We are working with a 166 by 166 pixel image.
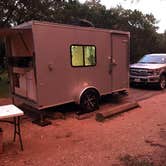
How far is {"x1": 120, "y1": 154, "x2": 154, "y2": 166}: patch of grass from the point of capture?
4636 mm

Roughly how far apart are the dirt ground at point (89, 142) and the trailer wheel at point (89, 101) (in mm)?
546

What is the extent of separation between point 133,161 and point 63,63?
150 inches

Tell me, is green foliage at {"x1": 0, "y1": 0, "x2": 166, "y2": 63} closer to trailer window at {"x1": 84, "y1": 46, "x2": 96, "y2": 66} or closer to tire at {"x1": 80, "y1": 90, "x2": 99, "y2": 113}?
trailer window at {"x1": 84, "y1": 46, "x2": 96, "y2": 66}

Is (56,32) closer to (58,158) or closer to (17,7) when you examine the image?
(58,158)

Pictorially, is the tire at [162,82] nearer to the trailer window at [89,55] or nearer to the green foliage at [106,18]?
the trailer window at [89,55]

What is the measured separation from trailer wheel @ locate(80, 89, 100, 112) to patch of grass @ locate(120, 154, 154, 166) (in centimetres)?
344

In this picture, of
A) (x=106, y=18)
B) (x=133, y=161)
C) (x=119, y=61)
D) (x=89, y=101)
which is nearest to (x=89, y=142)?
(x=133, y=161)

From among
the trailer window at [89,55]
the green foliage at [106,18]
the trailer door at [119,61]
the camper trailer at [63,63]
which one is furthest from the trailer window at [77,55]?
the green foliage at [106,18]

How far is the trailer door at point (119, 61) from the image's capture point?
940cm

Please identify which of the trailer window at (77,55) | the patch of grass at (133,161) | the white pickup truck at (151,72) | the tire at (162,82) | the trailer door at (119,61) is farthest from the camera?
the tire at (162,82)

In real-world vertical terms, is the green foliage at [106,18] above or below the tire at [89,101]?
above

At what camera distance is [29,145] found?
5.71 meters

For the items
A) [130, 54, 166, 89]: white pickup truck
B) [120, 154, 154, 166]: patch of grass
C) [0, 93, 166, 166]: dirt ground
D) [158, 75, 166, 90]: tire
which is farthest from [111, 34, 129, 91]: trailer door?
[120, 154, 154, 166]: patch of grass

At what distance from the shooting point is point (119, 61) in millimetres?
9680
